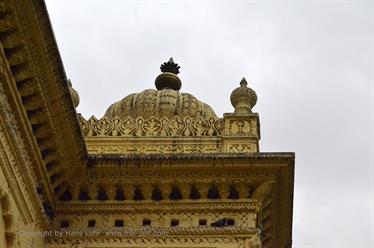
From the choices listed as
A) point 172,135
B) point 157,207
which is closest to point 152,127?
point 172,135

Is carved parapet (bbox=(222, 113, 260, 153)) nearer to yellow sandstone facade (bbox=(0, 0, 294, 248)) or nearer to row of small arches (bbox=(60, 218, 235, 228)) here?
yellow sandstone facade (bbox=(0, 0, 294, 248))

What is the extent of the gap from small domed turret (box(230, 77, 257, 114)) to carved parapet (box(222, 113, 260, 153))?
0.17 m

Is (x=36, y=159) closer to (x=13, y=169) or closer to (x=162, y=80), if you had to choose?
(x=13, y=169)

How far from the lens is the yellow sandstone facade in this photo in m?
10.2

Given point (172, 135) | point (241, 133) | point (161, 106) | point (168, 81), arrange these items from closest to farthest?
point (241, 133), point (172, 135), point (161, 106), point (168, 81)

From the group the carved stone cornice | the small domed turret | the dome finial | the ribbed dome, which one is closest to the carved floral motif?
the small domed turret

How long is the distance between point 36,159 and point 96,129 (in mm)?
2123

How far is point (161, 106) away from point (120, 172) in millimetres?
2601

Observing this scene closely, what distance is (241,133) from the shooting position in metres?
12.2

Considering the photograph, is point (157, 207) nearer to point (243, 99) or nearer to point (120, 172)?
point (120, 172)

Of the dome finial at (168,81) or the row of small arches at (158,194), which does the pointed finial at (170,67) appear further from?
the row of small arches at (158,194)

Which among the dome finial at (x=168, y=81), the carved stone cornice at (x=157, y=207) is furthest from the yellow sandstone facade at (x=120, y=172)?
the dome finial at (x=168, y=81)

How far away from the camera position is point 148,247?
11.2 metres

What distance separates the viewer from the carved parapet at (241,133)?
475 inches
